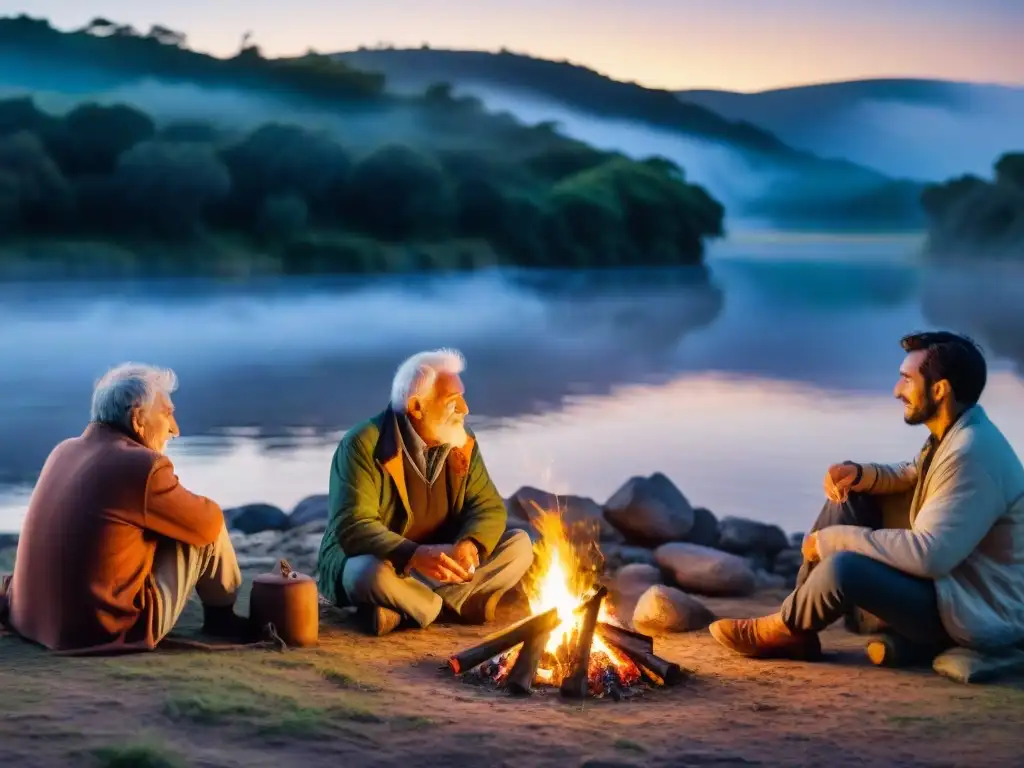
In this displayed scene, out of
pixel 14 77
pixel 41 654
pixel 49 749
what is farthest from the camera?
pixel 14 77

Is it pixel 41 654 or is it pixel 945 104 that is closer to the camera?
pixel 41 654

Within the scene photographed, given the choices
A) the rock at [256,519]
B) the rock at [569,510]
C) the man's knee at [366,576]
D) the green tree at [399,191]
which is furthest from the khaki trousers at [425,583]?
the green tree at [399,191]

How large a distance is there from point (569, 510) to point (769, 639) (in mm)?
2960

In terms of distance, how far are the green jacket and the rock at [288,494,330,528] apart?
2.61 metres

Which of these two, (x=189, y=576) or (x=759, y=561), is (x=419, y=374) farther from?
(x=759, y=561)

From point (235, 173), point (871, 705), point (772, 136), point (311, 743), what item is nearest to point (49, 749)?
point (311, 743)

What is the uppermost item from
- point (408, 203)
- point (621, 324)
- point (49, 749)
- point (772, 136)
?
point (772, 136)

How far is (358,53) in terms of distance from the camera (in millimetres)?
14031

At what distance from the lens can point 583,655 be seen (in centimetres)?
434

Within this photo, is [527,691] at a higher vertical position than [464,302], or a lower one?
lower

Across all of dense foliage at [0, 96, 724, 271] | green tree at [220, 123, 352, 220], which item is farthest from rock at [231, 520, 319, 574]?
green tree at [220, 123, 352, 220]

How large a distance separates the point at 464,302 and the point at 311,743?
11338mm

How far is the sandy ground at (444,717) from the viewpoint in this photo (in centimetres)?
359

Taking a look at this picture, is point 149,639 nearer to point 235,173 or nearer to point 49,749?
point 49,749
